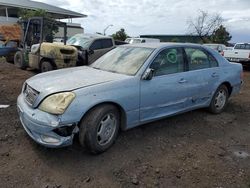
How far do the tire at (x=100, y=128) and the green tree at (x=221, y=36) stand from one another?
4153 centimetres

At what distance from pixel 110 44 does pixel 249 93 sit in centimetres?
575

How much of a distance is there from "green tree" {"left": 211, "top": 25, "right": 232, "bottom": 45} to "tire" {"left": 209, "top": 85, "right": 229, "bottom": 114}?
38.8m

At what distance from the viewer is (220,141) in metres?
4.58

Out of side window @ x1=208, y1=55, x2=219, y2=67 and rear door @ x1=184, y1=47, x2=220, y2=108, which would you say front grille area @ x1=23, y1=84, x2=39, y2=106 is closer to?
rear door @ x1=184, y1=47, x2=220, y2=108

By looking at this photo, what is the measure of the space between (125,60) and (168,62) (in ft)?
2.39

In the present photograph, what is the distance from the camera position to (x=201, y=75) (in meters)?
5.24

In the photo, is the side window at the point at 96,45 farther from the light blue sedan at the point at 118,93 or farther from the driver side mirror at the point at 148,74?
the driver side mirror at the point at 148,74

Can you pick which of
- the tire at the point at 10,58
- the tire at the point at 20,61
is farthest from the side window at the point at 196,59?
the tire at the point at 10,58

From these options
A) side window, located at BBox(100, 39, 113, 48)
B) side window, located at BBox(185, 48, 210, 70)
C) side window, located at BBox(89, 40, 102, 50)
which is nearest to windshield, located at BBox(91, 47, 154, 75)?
side window, located at BBox(185, 48, 210, 70)

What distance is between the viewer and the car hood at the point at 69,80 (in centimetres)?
370

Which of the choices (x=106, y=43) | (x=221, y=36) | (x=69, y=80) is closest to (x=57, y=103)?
(x=69, y=80)

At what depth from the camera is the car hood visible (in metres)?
3.70

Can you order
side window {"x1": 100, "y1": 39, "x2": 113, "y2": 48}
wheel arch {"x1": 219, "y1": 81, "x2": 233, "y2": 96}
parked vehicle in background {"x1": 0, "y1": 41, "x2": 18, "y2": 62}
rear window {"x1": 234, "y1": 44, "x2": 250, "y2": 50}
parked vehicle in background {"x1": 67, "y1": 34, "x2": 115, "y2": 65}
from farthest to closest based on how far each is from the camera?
rear window {"x1": 234, "y1": 44, "x2": 250, "y2": 50}
parked vehicle in background {"x1": 0, "y1": 41, "x2": 18, "y2": 62}
side window {"x1": 100, "y1": 39, "x2": 113, "y2": 48}
parked vehicle in background {"x1": 67, "y1": 34, "x2": 115, "y2": 65}
wheel arch {"x1": 219, "y1": 81, "x2": 233, "y2": 96}

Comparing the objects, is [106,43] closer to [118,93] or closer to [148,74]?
[148,74]
